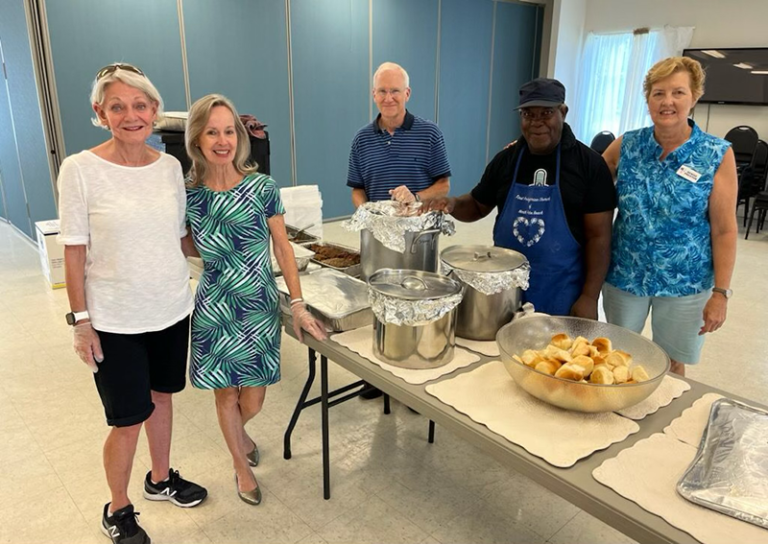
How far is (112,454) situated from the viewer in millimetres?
1574

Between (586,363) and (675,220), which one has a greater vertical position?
(675,220)

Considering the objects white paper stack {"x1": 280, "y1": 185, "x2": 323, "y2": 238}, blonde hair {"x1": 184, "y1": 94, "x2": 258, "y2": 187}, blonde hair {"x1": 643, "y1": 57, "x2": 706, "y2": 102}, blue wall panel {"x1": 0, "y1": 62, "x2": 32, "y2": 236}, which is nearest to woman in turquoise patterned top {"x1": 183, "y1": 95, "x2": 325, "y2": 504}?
blonde hair {"x1": 184, "y1": 94, "x2": 258, "y2": 187}

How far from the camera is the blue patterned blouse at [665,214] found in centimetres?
164

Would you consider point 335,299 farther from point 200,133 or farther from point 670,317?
point 670,317

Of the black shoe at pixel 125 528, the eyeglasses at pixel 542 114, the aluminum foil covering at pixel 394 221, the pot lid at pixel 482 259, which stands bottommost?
the black shoe at pixel 125 528

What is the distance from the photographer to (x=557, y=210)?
169cm

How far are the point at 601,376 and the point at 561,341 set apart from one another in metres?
0.19

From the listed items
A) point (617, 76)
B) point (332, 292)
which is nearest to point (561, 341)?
point (332, 292)

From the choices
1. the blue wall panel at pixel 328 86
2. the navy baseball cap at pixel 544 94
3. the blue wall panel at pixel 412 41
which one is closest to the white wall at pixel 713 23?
the blue wall panel at pixel 412 41

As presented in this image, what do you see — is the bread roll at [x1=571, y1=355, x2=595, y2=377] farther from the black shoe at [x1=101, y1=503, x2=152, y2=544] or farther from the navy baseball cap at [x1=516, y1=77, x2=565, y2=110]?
the black shoe at [x1=101, y1=503, x2=152, y2=544]

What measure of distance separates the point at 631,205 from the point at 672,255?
0.20 metres

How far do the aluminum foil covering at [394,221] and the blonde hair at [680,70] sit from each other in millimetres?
745

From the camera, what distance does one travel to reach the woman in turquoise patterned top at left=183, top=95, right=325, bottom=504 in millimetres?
1510

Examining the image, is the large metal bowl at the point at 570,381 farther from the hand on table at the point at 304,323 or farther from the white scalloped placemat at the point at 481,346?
the hand on table at the point at 304,323
